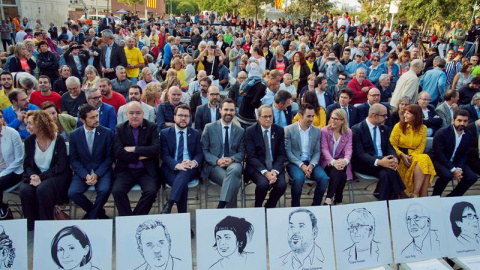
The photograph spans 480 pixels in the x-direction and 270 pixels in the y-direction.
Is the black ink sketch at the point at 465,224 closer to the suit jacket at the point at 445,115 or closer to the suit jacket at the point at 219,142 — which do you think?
the suit jacket at the point at 219,142

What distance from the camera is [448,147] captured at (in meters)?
4.73

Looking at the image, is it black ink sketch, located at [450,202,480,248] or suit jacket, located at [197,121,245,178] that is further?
suit jacket, located at [197,121,245,178]

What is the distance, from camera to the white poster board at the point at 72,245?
2883 millimetres

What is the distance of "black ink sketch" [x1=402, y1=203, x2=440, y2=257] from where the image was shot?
3.24 meters

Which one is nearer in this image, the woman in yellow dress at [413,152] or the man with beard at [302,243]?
the man with beard at [302,243]

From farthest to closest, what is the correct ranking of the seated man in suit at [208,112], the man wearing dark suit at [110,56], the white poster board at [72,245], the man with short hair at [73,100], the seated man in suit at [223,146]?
1. the man wearing dark suit at [110,56]
2. the man with short hair at [73,100]
3. the seated man in suit at [208,112]
4. the seated man in suit at [223,146]
5. the white poster board at [72,245]

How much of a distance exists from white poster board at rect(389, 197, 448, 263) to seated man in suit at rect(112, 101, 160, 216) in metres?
2.51

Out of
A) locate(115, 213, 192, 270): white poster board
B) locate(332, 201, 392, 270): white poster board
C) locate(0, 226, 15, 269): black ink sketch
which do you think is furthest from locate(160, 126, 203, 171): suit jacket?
locate(332, 201, 392, 270): white poster board

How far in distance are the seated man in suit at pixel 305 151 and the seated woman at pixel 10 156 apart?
3.19 meters

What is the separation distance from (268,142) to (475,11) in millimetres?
14781

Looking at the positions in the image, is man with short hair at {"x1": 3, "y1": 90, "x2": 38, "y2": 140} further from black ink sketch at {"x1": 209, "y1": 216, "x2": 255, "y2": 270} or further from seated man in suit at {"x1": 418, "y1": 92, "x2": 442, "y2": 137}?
seated man in suit at {"x1": 418, "y1": 92, "x2": 442, "y2": 137}

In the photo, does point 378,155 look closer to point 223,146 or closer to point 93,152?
point 223,146

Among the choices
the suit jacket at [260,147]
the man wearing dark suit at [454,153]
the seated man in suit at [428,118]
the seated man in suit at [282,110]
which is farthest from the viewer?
the seated man in suit at [428,118]

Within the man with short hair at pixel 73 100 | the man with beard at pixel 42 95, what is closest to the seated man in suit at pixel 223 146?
the man with short hair at pixel 73 100
